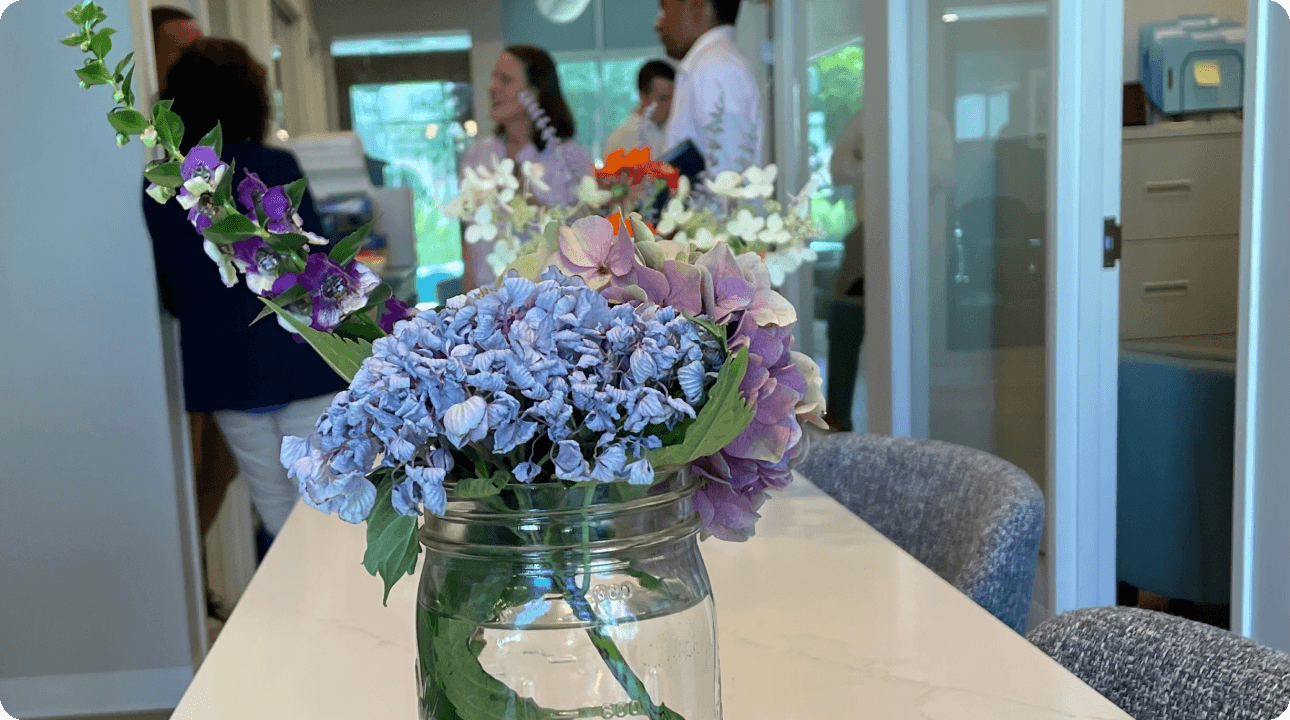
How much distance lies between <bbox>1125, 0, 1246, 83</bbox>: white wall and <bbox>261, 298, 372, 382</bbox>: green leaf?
188 cm

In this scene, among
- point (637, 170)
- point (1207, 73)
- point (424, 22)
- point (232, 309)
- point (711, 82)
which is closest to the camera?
point (637, 170)

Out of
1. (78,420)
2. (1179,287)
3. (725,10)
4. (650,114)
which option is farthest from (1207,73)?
(650,114)

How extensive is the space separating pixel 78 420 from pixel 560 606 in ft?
8.31

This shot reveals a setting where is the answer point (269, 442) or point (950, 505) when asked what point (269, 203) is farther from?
point (269, 442)

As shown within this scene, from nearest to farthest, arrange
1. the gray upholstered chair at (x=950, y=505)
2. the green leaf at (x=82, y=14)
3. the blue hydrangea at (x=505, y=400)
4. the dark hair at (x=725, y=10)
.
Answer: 1. the blue hydrangea at (x=505, y=400)
2. the green leaf at (x=82, y=14)
3. the gray upholstered chair at (x=950, y=505)
4. the dark hair at (x=725, y=10)

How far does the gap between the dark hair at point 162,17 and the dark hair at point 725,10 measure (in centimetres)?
139

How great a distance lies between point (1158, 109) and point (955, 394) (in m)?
1.07

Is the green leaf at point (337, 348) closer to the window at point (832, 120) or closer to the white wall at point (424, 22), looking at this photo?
the window at point (832, 120)

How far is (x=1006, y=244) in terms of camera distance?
2580mm

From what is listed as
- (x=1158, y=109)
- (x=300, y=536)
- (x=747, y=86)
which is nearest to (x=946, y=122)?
(x=747, y=86)

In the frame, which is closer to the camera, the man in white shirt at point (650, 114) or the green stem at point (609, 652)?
the green stem at point (609, 652)

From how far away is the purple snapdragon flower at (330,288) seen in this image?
22.4 inches

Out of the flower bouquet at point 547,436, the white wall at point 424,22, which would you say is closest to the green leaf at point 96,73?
the flower bouquet at point 547,436

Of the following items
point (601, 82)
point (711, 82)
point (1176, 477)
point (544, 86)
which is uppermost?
point (601, 82)
